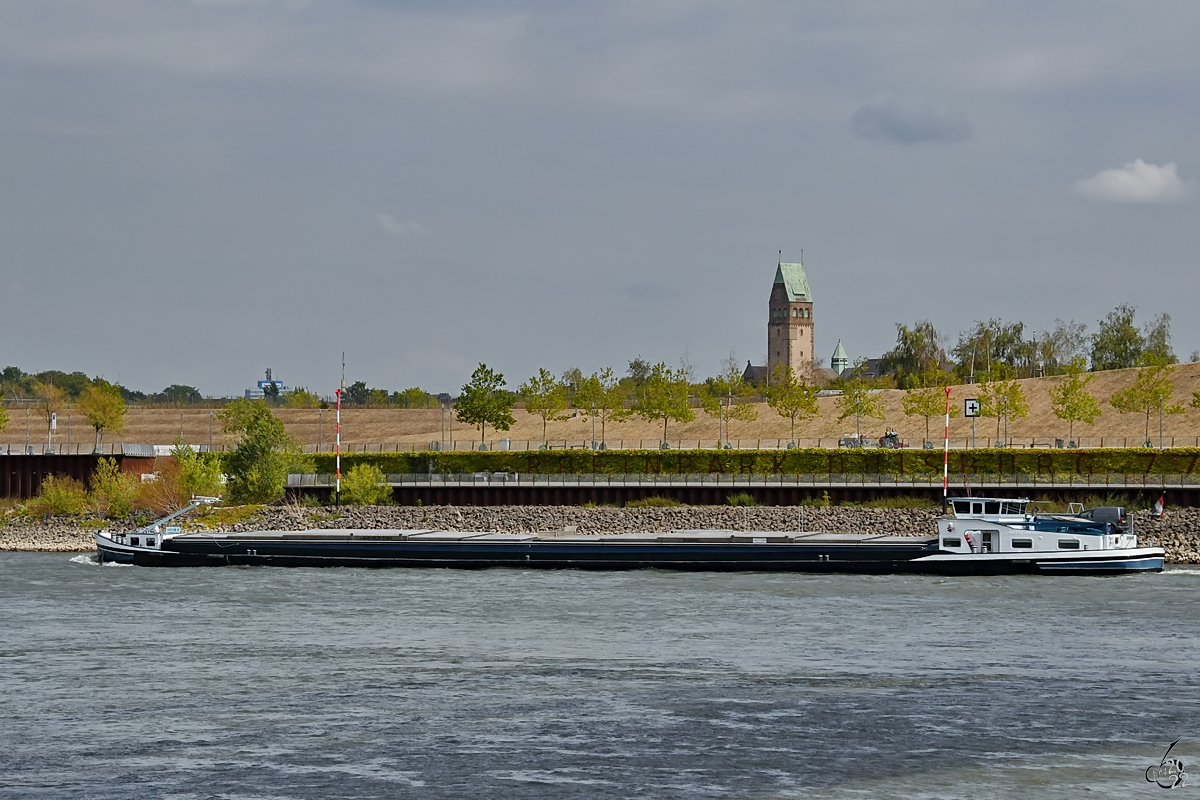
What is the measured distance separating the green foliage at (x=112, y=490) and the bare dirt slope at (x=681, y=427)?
22.5 meters

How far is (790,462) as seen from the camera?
97375mm

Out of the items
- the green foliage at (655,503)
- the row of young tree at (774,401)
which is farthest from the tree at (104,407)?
the green foliage at (655,503)

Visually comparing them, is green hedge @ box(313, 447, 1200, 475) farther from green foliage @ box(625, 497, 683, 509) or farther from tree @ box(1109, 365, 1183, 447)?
tree @ box(1109, 365, 1183, 447)

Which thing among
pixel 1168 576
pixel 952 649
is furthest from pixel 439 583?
pixel 1168 576

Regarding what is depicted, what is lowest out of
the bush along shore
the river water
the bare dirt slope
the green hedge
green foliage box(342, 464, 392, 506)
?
the river water

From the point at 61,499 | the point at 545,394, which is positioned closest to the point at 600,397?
the point at 545,394

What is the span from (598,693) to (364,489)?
5739 cm

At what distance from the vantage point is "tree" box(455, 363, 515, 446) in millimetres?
122750

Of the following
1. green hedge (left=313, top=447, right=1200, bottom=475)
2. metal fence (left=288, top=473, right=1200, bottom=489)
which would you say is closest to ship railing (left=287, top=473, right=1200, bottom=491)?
metal fence (left=288, top=473, right=1200, bottom=489)

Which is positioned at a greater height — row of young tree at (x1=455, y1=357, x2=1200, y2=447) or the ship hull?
row of young tree at (x1=455, y1=357, x2=1200, y2=447)

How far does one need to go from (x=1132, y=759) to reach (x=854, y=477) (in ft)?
195

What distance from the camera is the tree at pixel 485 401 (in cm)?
12275

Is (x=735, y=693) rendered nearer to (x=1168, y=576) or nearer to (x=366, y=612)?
(x=366, y=612)

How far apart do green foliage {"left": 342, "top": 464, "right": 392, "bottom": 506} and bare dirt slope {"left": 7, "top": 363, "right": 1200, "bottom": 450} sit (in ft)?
66.0
